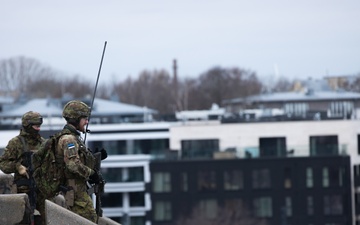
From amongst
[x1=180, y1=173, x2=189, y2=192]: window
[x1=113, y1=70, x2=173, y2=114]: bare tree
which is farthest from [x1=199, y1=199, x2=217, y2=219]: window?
[x1=113, y1=70, x2=173, y2=114]: bare tree

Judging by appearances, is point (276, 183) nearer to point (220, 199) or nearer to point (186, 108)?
point (220, 199)

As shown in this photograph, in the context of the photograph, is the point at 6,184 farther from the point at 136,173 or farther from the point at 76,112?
the point at 136,173

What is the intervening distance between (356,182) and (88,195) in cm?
7170

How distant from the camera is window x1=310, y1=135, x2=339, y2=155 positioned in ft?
274

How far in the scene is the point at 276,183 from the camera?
268ft

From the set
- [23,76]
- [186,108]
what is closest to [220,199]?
[186,108]

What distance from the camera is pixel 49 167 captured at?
15.9 m

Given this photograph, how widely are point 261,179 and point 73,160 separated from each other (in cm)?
6671

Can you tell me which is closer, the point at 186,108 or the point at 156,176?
the point at 156,176

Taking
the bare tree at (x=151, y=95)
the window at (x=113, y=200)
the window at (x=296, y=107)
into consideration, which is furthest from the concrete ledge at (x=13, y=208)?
the bare tree at (x=151, y=95)

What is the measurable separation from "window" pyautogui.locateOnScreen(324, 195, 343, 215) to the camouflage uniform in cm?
6715

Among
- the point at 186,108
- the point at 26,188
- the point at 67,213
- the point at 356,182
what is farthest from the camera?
the point at 186,108

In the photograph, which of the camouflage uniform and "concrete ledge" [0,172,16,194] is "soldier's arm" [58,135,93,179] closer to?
the camouflage uniform

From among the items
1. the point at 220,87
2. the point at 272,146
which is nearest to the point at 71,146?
the point at 272,146
